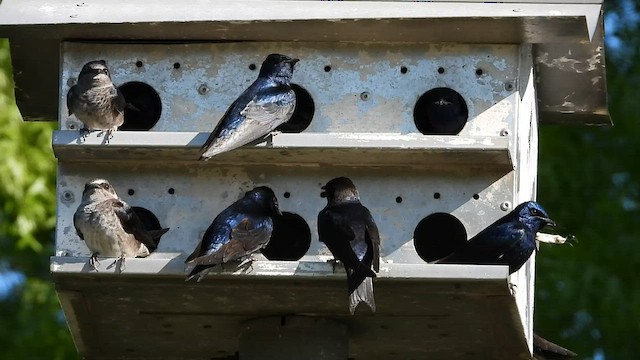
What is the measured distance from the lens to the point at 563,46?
32.1ft

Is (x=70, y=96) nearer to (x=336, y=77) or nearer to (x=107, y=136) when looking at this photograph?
(x=107, y=136)

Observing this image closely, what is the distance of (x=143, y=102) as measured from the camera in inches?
377

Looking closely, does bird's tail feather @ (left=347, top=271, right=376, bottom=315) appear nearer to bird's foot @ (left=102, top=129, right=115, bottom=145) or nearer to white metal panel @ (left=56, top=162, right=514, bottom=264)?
white metal panel @ (left=56, top=162, right=514, bottom=264)

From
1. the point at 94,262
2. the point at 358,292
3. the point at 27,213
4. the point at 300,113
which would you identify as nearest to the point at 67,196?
the point at 94,262

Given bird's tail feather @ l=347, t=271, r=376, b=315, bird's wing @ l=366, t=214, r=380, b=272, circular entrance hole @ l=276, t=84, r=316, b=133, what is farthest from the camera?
circular entrance hole @ l=276, t=84, r=316, b=133

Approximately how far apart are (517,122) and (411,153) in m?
0.56

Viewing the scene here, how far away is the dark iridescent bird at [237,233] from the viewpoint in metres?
8.65

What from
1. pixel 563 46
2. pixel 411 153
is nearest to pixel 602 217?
pixel 563 46

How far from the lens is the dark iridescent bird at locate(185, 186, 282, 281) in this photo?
28.4ft

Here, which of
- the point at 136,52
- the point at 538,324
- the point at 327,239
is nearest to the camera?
the point at 327,239

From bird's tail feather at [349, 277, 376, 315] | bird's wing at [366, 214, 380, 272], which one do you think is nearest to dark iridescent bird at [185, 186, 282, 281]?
bird's wing at [366, 214, 380, 272]

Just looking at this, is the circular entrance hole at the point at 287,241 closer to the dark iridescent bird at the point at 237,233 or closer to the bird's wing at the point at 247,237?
the dark iridescent bird at the point at 237,233

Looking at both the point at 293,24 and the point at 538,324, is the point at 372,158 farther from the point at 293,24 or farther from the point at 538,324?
the point at 538,324

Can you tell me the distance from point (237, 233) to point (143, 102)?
3.36 feet
